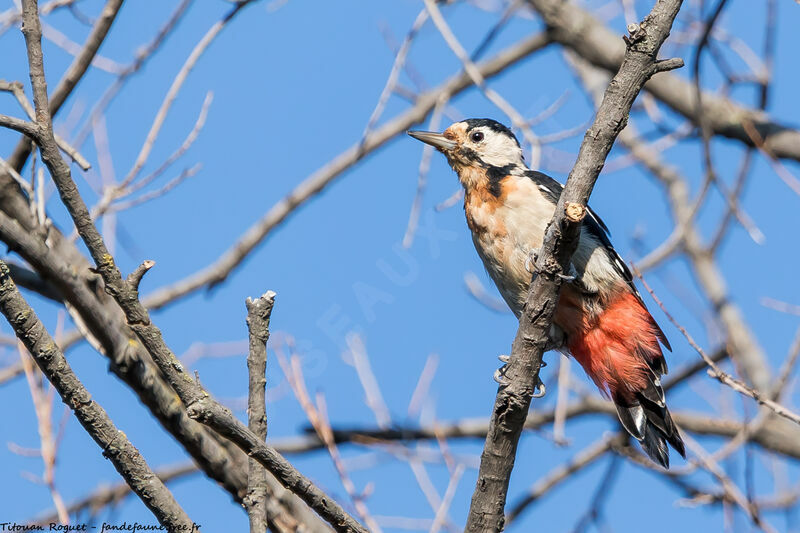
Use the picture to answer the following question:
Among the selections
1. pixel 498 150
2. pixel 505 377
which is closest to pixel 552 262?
pixel 505 377

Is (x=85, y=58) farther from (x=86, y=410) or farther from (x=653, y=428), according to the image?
(x=653, y=428)

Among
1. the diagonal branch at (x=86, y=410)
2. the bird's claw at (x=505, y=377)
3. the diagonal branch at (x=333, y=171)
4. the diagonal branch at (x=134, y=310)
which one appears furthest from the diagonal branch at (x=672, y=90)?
the diagonal branch at (x=86, y=410)

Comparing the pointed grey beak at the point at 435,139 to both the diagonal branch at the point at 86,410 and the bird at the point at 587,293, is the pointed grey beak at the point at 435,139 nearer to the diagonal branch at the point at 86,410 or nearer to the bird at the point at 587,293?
the bird at the point at 587,293

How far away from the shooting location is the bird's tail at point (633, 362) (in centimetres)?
453

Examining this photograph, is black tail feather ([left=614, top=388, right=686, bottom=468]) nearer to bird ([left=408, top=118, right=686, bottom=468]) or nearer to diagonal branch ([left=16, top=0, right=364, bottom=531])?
bird ([left=408, top=118, right=686, bottom=468])

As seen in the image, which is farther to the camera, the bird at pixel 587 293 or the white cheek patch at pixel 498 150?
the white cheek patch at pixel 498 150

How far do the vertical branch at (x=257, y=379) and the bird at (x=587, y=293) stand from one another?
65.5 inches

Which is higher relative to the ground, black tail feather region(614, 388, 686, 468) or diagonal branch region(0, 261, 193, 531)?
black tail feather region(614, 388, 686, 468)

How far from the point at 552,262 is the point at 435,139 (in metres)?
2.18

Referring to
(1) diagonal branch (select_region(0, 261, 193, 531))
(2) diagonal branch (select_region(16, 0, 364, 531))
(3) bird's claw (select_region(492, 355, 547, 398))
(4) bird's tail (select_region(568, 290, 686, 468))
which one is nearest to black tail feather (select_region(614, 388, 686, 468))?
(4) bird's tail (select_region(568, 290, 686, 468))

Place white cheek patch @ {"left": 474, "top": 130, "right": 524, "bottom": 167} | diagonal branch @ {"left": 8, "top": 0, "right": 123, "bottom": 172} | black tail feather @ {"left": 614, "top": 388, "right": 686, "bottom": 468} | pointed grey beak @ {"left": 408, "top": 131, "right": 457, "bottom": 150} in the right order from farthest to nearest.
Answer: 1. pointed grey beak @ {"left": 408, "top": 131, "right": 457, "bottom": 150}
2. white cheek patch @ {"left": 474, "top": 130, "right": 524, "bottom": 167}
3. black tail feather @ {"left": 614, "top": 388, "right": 686, "bottom": 468}
4. diagonal branch @ {"left": 8, "top": 0, "right": 123, "bottom": 172}

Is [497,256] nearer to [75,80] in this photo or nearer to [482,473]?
[482,473]

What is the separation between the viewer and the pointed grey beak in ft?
16.3

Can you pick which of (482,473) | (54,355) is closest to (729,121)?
(482,473)
